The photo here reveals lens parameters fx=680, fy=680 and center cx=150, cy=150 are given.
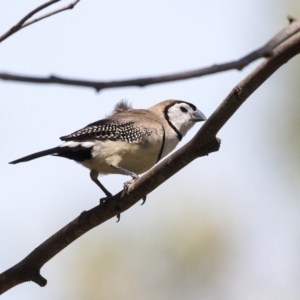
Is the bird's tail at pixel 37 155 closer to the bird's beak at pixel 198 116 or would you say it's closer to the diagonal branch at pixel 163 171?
the diagonal branch at pixel 163 171

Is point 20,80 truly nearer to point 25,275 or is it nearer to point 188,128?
point 25,275

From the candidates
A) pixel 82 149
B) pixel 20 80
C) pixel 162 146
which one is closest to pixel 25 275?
pixel 82 149

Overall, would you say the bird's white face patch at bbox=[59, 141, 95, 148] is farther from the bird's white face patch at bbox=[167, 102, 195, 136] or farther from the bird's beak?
the bird's beak

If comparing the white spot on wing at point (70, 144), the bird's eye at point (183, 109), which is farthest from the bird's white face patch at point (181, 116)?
Answer: the white spot on wing at point (70, 144)

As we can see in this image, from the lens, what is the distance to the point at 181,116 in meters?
7.71

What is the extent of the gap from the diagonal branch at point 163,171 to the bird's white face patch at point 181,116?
2.82 meters

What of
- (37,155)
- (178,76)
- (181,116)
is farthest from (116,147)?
(178,76)

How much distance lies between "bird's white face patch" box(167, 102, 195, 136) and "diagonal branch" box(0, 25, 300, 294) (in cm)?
282

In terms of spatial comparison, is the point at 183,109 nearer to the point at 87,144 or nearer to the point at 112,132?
the point at 112,132

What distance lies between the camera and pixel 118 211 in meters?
4.69

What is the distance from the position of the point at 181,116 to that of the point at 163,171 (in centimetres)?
359

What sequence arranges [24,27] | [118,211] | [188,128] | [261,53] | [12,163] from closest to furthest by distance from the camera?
[261,53] < [24,27] < [118,211] < [12,163] < [188,128]

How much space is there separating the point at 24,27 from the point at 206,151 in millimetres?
1410

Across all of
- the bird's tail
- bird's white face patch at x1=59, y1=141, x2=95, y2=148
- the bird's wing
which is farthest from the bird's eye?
the bird's tail
